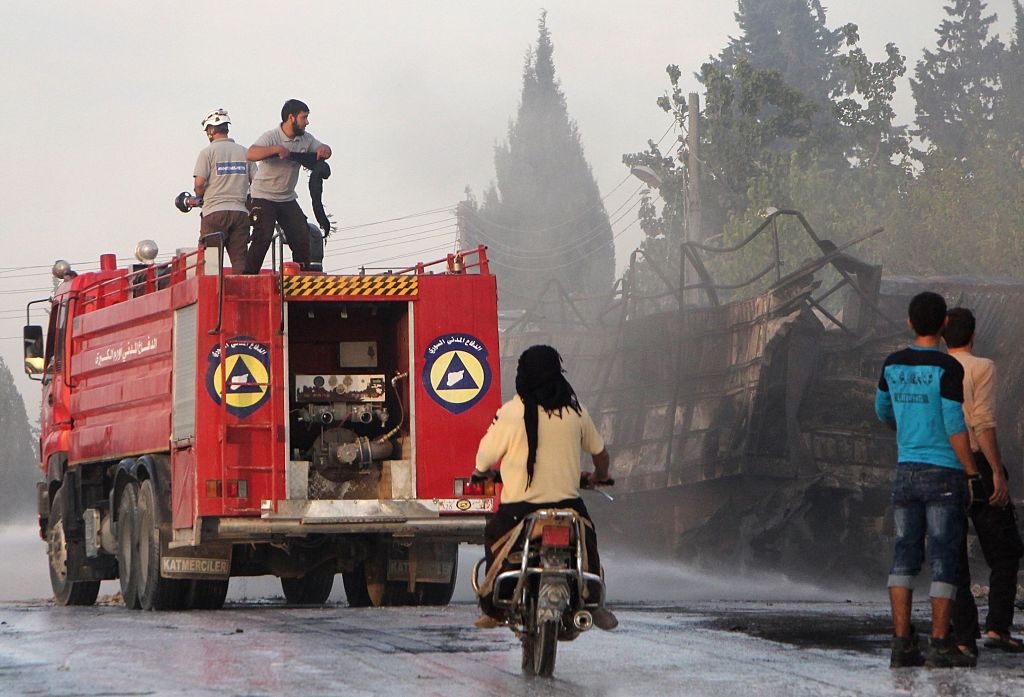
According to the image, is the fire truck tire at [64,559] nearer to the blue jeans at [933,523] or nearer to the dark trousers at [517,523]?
the dark trousers at [517,523]

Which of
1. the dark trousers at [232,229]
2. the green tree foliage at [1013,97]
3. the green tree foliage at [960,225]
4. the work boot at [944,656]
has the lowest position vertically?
the work boot at [944,656]

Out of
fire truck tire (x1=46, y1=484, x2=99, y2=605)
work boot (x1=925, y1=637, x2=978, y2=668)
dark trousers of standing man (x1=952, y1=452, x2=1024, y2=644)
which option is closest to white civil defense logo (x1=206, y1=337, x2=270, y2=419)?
fire truck tire (x1=46, y1=484, x2=99, y2=605)

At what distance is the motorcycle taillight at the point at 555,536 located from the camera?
8.17 meters

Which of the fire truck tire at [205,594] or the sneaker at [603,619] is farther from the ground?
the fire truck tire at [205,594]

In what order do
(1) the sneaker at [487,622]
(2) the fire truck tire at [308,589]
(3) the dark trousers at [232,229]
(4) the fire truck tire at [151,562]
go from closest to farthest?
(1) the sneaker at [487,622] < (4) the fire truck tire at [151,562] < (3) the dark trousers at [232,229] < (2) the fire truck tire at [308,589]

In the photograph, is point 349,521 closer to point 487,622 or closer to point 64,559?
point 487,622

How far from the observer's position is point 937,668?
832cm

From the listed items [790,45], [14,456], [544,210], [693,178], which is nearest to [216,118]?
[693,178]

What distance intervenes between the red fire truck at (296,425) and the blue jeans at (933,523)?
17.1ft

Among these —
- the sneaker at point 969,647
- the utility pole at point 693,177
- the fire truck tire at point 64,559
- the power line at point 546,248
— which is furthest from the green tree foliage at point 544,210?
the sneaker at point 969,647

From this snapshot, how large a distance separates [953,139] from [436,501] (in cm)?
7012

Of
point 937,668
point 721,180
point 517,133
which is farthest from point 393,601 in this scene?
point 517,133

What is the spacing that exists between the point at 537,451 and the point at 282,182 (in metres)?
7.03

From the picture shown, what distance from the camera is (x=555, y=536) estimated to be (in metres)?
8.19
